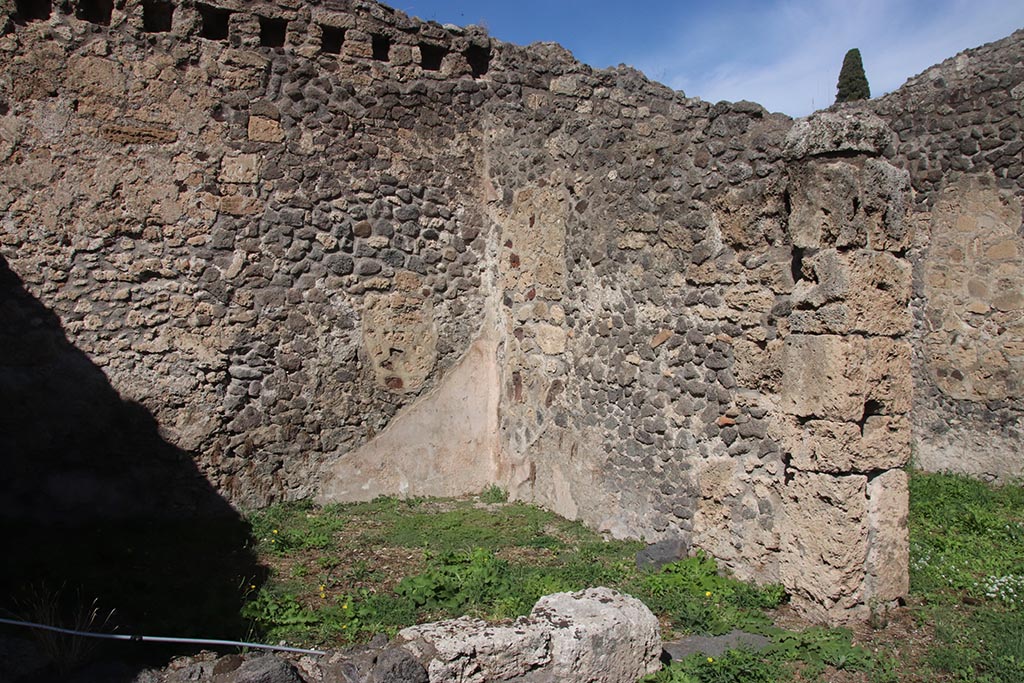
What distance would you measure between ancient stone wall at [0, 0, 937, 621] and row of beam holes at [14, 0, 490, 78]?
0.02 metres

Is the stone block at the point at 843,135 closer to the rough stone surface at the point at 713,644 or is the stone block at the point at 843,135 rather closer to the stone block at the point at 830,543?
the stone block at the point at 830,543

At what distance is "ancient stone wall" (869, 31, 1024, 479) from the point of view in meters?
7.43

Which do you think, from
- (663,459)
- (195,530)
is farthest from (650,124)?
(195,530)

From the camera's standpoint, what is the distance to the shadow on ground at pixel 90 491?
4.96 metres

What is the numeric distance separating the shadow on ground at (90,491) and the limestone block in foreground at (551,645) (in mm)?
1620

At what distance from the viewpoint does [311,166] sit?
21.8ft

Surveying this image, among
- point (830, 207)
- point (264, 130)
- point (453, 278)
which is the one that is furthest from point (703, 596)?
point (264, 130)

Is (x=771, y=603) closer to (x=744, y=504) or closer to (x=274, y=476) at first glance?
(x=744, y=504)

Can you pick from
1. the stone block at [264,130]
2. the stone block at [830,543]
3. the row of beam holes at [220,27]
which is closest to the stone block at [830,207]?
the stone block at [830,543]

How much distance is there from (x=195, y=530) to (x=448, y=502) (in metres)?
2.06

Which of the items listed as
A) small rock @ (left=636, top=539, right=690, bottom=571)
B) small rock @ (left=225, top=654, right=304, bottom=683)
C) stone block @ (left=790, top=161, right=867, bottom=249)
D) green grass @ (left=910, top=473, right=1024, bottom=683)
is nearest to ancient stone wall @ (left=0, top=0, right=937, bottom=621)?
stone block @ (left=790, top=161, right=867, bottom=249)

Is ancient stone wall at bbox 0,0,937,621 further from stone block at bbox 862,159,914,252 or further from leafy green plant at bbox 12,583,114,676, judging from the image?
leafy green plant at bbox 12,583,114,676

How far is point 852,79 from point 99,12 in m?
19.7

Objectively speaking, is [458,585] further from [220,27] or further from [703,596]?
[220,27]
